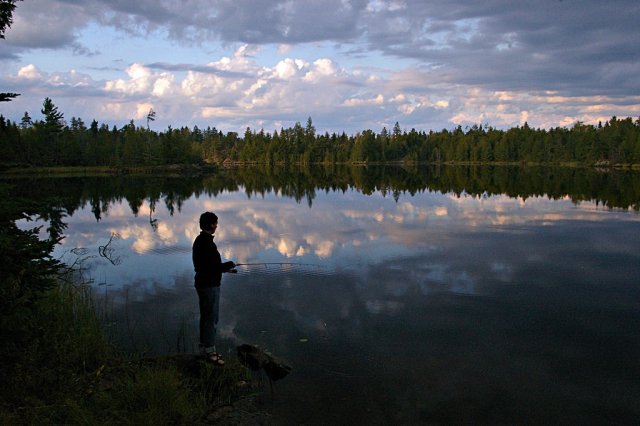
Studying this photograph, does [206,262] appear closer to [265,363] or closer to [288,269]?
[265,363]

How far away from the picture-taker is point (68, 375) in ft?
25.8

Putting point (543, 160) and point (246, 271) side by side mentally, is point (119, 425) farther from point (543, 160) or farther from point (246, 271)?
point (543, 160)

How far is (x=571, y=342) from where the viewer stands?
11273 mm

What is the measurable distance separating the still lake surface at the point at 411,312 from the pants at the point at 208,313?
4.77 feet

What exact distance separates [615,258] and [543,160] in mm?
175669

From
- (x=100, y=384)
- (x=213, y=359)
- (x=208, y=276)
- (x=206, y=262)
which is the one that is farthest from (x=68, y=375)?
(x=206, y=262)

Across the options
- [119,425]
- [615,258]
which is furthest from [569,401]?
[615,258]

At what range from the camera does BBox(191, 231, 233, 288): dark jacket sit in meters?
8.66

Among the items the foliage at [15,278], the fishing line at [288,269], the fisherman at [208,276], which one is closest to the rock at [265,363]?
the fisherman at [208,276]

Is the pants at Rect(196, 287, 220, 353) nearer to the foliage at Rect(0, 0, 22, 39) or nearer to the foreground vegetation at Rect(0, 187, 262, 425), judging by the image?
the foreground vegetation at Rect(0, 187, 262, 425)

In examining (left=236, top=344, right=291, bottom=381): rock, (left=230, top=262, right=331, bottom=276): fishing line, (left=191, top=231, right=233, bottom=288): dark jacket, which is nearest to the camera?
(left=191, top=231, right=233, bottom=288): dark jacket

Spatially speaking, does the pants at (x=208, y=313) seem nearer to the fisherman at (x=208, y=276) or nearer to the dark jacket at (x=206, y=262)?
the fisherman at (x=208, y=276)

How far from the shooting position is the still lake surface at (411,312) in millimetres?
8812

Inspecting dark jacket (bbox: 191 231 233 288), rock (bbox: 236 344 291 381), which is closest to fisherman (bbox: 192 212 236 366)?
dark jacket (bbox: 191 231 233 288)
